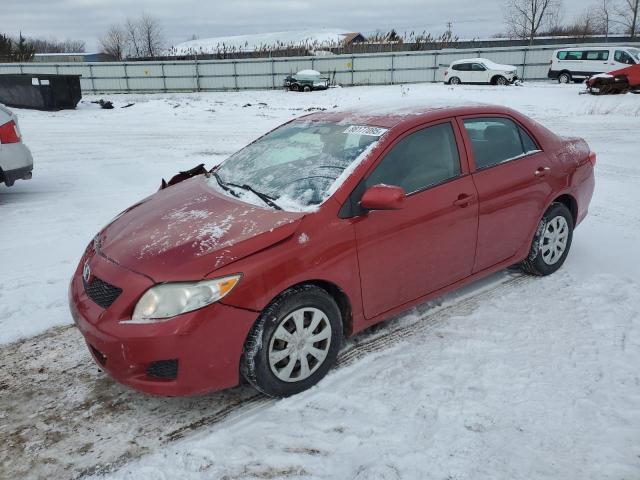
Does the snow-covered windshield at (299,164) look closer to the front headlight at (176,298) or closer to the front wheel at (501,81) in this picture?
the front headlight at (176,298)

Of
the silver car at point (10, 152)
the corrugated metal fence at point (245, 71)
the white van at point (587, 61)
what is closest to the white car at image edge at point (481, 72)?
the white van at point (587, 61)

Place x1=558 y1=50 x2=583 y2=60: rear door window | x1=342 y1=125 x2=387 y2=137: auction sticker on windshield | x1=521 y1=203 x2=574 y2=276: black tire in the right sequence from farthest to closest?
x1=558 y1=50 x2=583 y2=60: rear door window → x1=521 y1=203 x2=574 y2=276: black tire → x1=342 y1=125 x2=387 y2=137: auction sticker on windshield

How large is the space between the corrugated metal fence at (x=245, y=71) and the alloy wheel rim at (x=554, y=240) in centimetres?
2814

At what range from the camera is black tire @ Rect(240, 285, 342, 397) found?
2.78 meters

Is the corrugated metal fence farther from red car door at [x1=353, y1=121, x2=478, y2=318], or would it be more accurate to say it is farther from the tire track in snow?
the tire track in snow

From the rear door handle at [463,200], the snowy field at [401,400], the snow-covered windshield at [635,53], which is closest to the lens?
the snowy field at [401,400]

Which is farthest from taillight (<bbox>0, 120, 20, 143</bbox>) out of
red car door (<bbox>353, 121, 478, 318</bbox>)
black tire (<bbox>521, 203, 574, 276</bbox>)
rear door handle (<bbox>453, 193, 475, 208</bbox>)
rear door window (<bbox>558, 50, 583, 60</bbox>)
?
rear door window (<bbox>558, 50, 583, 60</bbox>)

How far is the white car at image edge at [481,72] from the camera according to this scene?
86.8ft

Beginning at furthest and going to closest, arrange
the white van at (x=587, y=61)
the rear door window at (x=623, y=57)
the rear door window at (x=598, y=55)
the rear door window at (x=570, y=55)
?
the rear door window at (x=570, y=55) < the rear door window at (x=598, y=55) < the white van at (x=587, y=61) < the rear door window at (x=623, y=57)

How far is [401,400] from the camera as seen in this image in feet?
9.63

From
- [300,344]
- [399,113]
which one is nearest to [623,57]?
[399,113]

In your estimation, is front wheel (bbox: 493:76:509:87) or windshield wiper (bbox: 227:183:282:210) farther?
front wheel (bbox: 493:76:509:87)

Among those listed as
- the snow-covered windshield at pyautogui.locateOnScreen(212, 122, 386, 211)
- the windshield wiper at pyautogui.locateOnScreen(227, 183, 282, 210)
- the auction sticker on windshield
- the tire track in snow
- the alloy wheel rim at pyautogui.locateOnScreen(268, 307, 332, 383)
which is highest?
the auction sticker on windshield

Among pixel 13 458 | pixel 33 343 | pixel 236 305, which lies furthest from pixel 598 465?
pixel 33 343
